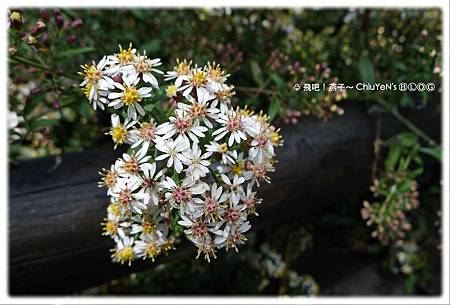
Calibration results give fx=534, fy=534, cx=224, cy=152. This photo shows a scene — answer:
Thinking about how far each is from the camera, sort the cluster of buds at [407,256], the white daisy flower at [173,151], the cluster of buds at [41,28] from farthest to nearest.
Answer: the cluster of buds at [407,256], the cluster of buds at [41,28], the white daisy flower at [173,151]

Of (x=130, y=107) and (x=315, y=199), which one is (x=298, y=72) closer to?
(x=315, y=199)

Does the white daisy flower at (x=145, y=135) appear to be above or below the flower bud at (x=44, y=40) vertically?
below

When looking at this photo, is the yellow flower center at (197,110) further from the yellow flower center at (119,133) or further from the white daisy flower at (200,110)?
the yellow flower center at (119,133)

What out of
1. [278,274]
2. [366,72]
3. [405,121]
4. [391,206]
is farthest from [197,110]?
[278,274]

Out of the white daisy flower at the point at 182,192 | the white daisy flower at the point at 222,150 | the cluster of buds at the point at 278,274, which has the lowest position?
the cluster of buds at the point at 278,274

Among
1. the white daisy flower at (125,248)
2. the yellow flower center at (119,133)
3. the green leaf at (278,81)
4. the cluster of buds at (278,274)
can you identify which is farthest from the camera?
the cluster of buds at (278,274)

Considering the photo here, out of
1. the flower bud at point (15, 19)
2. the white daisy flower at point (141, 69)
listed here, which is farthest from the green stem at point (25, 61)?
the white daisy flower at point (141, 69)

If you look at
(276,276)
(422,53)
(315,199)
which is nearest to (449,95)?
(422,53)
